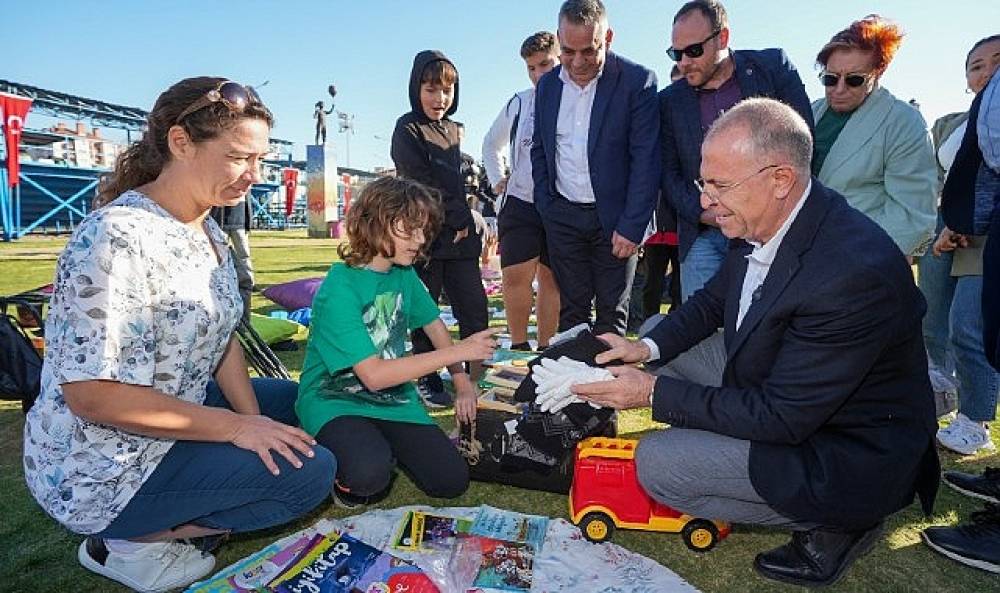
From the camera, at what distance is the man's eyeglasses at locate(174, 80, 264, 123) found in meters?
1.68

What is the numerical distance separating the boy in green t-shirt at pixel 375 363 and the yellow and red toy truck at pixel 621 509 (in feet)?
1.79

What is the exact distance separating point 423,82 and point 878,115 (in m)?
2.34

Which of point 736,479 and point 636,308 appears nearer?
point 736,479

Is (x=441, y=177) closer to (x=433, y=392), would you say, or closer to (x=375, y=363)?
(x=433, y=392)

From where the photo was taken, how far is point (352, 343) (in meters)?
2.23

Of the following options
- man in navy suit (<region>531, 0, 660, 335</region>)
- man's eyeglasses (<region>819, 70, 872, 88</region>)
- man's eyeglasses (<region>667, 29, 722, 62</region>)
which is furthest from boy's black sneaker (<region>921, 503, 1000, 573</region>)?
man's eyeglasses (<region>667, 29, 722, 62</region>)

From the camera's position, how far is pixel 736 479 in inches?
72.3

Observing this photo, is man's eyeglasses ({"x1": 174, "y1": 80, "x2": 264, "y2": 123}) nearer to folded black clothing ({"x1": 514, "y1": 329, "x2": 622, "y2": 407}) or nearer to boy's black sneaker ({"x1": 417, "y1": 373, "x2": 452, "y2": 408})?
folded black clothing ({"x1": 514, "y1": 329, "x2": 622, "y2": 407})

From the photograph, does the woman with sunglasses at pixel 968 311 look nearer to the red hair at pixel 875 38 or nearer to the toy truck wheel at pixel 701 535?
the red hair at pixel 875 38

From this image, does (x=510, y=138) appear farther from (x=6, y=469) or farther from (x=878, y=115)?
(x=6, y=469)

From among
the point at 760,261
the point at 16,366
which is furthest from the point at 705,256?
the point at 16,366

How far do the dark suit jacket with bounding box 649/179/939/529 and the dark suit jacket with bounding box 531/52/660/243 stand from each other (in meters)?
1.34

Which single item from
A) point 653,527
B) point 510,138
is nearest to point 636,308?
point 510,138

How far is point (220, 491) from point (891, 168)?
3065 mm
